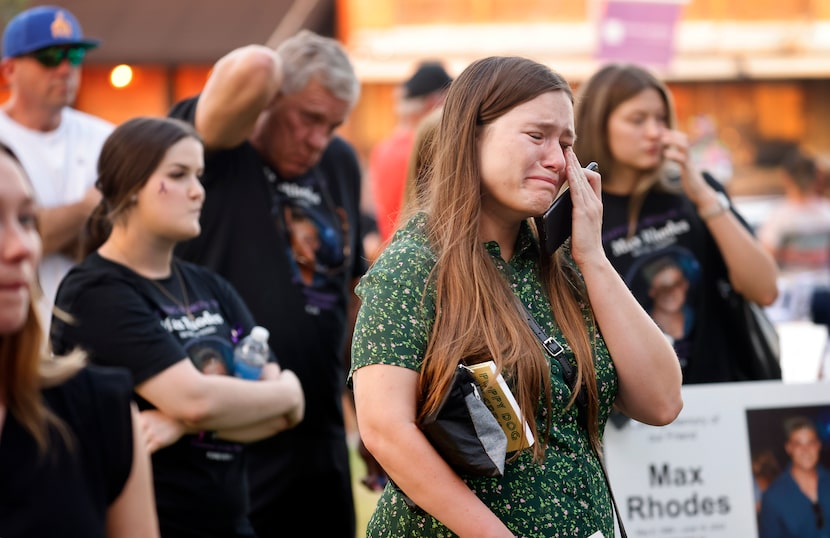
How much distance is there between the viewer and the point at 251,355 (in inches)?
148

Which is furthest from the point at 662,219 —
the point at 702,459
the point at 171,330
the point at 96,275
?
the point at 96,275

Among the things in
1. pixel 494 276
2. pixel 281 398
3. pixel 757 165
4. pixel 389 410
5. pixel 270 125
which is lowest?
pixel 757 165

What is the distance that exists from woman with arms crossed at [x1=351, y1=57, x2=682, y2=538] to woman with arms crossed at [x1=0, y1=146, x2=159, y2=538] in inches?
26.5

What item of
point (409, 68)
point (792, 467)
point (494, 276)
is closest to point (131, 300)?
point (494, 276)

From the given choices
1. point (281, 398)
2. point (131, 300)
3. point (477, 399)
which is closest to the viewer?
point (477, 399)

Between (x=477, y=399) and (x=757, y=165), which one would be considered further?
(x=757, y=165)

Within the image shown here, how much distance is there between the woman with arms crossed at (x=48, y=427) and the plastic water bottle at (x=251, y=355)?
1718 mm

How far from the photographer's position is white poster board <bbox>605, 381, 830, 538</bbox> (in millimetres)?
4273

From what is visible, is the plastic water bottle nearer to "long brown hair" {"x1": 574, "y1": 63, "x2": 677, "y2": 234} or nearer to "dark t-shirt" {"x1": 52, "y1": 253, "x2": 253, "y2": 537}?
"dark t-shirt" {"x1": 52, "y1": 253, "x2": 253, "y2": 537}

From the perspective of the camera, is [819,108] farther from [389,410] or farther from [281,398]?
[389,410]

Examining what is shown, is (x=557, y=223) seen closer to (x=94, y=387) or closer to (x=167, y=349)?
(x=94, y=387)

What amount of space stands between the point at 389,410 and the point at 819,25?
14.1 meters

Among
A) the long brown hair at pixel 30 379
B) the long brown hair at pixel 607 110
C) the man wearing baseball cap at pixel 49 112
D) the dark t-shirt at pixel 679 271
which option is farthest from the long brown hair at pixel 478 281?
the man wearing baseball cap at pixel 49 112

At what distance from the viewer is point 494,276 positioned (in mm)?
2660
